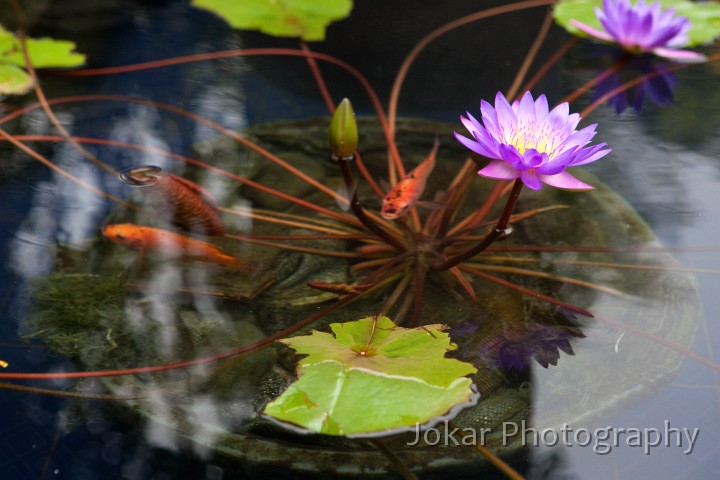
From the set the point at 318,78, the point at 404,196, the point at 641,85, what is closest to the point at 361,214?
the point at 404,196

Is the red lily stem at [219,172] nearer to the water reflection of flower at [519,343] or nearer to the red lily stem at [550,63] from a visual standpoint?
the water reflection of flower at [519,343]

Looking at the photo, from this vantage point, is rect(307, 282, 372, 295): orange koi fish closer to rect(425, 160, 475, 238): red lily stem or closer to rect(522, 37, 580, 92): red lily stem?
rect(425, 160, 475, 238): red lily stem

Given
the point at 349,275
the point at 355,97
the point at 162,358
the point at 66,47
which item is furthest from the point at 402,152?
the point at 66,47

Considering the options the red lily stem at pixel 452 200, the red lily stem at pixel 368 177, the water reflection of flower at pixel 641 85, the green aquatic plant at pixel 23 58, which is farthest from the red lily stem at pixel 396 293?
the green aquatic plant at pixel 23 58

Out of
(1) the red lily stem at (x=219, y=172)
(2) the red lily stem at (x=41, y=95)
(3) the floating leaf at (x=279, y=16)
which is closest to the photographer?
(1) the red lily stem at (x=219, y=172)

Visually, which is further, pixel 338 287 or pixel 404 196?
pixel 404 196

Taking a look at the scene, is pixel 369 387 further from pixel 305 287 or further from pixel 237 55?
pixel 237 55
